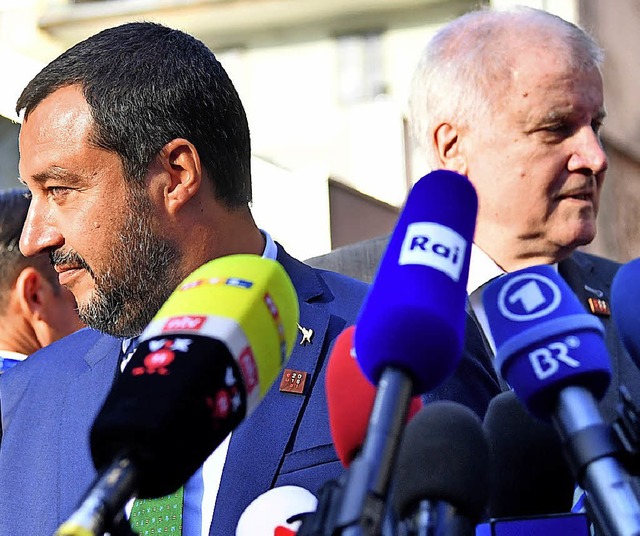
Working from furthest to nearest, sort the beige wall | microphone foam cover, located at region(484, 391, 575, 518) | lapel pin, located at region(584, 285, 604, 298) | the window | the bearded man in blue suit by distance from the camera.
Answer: the window, the beige wall, lapel pin, located at region(584, 285, 604, 298), the bearded man in blue suit, microphone foam cover, located at region(484, 391, 575, 518)

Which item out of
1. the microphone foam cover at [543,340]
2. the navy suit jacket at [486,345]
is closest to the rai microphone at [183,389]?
the microphone foam cover at [543,340]

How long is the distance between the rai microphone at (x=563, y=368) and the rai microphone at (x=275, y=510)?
96 centimetres

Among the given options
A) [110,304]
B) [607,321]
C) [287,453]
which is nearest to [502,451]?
[287,453]

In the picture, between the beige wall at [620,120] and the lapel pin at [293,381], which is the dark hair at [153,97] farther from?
the beige wall at [620,120]

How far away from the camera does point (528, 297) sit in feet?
4.27

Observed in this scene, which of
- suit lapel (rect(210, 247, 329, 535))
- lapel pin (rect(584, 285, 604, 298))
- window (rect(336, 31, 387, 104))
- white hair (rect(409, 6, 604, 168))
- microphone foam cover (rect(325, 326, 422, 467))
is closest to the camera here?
microphone foam cover (rect(325, 326, 422, 467))

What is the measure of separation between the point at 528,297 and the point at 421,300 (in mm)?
155

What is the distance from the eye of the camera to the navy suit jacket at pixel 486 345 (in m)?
2.26

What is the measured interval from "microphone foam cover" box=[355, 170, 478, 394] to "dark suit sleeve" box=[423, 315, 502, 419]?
3.07ft

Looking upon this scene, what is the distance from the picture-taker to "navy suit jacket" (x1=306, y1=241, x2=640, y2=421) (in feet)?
7.41

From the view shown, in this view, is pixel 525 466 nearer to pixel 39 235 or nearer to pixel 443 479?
pixel 443 479

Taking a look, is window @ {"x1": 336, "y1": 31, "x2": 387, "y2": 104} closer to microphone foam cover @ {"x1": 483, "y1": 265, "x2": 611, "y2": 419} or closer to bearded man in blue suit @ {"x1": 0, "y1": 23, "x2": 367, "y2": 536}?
bearded man in blue suit @ {"x1": 0, "y1": 23, "x2": 367, "y2": 536}

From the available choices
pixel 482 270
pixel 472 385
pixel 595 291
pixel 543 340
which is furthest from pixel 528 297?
pixel 595 291

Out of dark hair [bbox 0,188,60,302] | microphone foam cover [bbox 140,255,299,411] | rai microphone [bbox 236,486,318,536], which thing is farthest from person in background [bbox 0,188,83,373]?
microphone foam cover [bbox 140,255,299,411]
